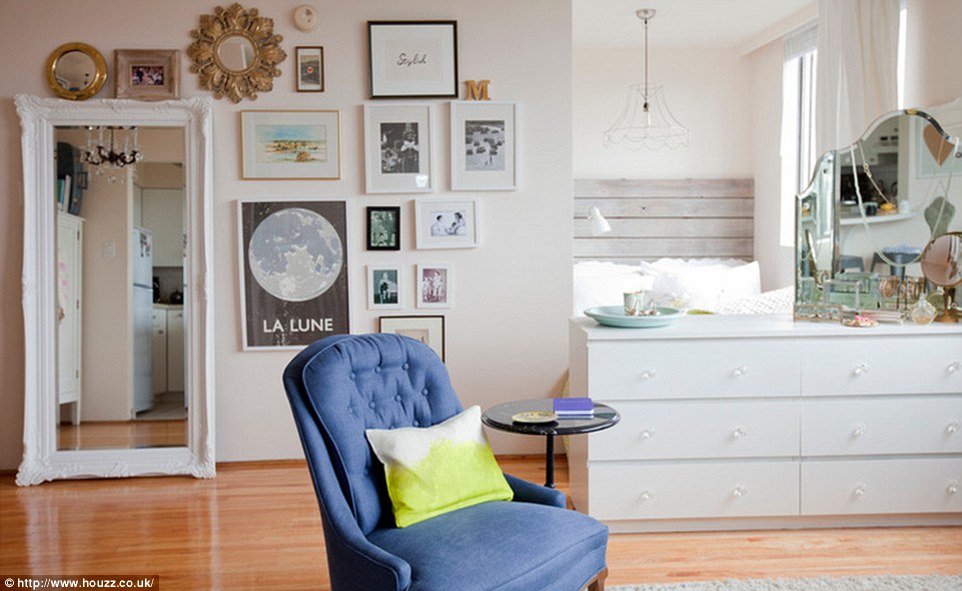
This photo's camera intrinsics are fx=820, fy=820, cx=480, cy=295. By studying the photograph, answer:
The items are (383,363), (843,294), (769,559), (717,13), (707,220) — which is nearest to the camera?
(383,363)

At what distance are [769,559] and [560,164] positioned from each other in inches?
84.2

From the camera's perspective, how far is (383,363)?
2.48 meters

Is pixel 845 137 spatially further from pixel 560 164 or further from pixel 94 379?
pixel 94 379

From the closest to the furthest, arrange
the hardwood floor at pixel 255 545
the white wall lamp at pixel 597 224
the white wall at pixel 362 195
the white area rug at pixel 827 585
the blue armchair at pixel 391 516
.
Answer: the blue armchair at pixel 391 516 < the white area rug at pixel 827 585 < the hardwood floor at pixel 255 545 < the white wall at pixel 362 195 < the white wall lamp at pixel 597 224

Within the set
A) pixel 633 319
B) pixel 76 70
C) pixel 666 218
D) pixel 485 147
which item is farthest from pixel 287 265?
pixel 666 218

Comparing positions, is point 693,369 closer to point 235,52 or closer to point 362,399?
point 362,399

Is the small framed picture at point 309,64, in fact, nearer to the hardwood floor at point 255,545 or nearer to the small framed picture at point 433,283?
the small framed picture at point 433,283

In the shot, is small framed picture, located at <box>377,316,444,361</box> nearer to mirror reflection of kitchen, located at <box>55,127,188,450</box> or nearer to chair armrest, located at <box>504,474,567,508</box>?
mirror reflection of kitchen, located at <box>55,127,188,450</box>

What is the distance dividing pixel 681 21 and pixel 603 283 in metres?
1.67

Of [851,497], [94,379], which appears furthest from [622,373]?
[94,379]

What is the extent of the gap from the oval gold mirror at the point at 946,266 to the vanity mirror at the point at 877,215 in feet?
0.28

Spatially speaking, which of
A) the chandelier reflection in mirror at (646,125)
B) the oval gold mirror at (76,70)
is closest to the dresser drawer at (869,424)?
the chandelier reflection in mirror at (646,125)

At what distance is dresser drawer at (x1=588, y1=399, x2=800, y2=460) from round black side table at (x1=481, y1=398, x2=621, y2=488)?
472 millimetres

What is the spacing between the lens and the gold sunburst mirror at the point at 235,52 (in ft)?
13.4
